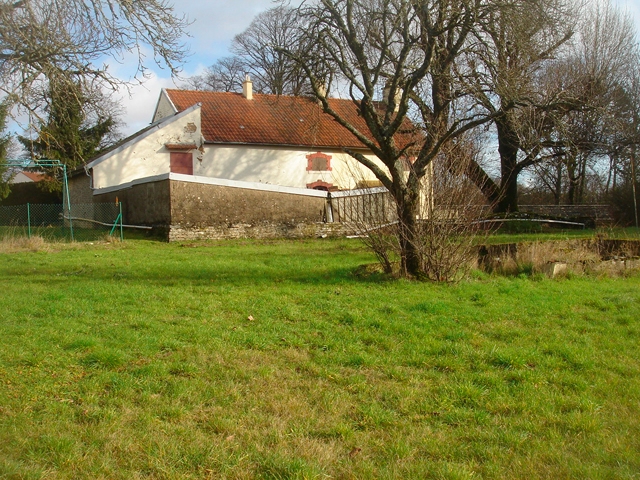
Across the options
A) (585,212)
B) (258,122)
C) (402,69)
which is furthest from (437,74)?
(585,212)

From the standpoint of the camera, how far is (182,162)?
87.2 feet

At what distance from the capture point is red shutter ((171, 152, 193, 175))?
2644 centimetres

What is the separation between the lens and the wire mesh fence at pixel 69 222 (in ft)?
64.1

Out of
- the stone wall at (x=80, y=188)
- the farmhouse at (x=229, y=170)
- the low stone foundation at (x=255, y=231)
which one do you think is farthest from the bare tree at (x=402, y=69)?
the stone wall at (x=80, y=188)

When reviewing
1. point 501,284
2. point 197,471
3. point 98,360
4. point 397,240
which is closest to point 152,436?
point 197,471

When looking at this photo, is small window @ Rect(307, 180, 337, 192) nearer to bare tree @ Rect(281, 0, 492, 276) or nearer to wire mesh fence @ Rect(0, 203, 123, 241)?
wire mesh fence @ Rect(0, 203, 123, 241)

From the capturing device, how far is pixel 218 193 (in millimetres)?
20266

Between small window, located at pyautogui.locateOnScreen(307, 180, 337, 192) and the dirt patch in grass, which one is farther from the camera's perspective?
small window, located at pyautogui.locateOnScreen(307, 180, 337, 192)

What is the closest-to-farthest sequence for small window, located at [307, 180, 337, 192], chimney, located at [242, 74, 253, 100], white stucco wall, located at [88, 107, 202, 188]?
white stucco wall, located at [88, 107, 202, 188]
small window, located at [307, 180, 337, 192]
chimney, located at [242, 74, 253, 100]

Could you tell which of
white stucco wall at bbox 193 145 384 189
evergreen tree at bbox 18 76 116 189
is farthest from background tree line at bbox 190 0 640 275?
white stucco wall at bbox 193 145 384 189

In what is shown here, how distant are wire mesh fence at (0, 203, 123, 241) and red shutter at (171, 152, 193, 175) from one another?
14.2ft

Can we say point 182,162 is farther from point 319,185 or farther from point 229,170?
point 319,185

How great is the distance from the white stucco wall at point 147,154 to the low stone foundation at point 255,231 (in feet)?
23.3

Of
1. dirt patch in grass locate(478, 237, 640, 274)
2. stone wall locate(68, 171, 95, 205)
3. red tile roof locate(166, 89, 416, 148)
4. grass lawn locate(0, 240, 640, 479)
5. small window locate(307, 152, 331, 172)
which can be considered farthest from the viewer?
small window locate(307, 152, 331, 172)
